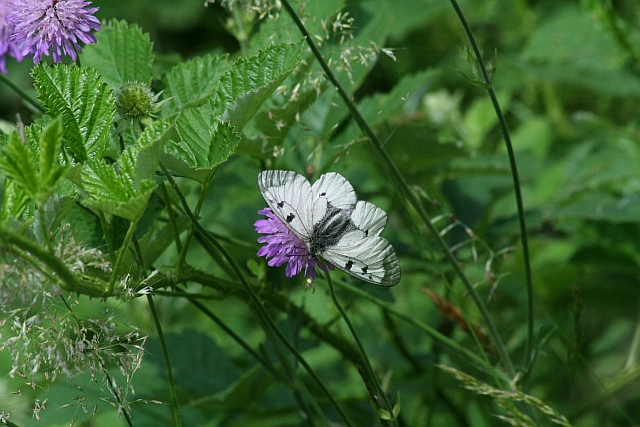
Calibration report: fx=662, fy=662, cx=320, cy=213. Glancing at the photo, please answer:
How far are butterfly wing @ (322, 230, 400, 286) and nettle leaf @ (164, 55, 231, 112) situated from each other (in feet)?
1.26

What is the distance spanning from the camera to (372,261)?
2.60ft

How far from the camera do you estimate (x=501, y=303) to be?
213 centimetres

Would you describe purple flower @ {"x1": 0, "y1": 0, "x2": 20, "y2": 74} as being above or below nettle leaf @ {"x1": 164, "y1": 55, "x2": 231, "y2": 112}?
above

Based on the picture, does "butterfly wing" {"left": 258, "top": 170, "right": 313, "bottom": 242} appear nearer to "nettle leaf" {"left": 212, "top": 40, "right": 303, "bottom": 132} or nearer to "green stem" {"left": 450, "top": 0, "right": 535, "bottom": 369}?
"nettle leaf" {"left": 212, "top": 40, "right": 303, "bottom": 132}

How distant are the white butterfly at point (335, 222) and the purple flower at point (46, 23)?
30 cm

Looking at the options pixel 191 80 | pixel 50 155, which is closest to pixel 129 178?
pixel 50 155

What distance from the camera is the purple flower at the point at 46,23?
0.82 metres

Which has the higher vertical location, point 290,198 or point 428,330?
point 290,198

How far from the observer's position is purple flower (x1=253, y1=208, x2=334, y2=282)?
85 centimetres

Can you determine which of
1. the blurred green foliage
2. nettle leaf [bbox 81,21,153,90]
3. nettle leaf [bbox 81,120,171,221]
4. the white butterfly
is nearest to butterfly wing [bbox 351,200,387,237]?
the white butterfly

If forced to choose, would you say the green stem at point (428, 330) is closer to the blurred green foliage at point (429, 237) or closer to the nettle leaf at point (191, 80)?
the blurred green foliage at point (429, 237)

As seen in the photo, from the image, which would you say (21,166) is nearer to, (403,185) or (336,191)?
(336,191)

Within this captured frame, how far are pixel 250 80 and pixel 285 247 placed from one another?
0.72 ft

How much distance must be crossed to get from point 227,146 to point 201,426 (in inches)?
34.4
